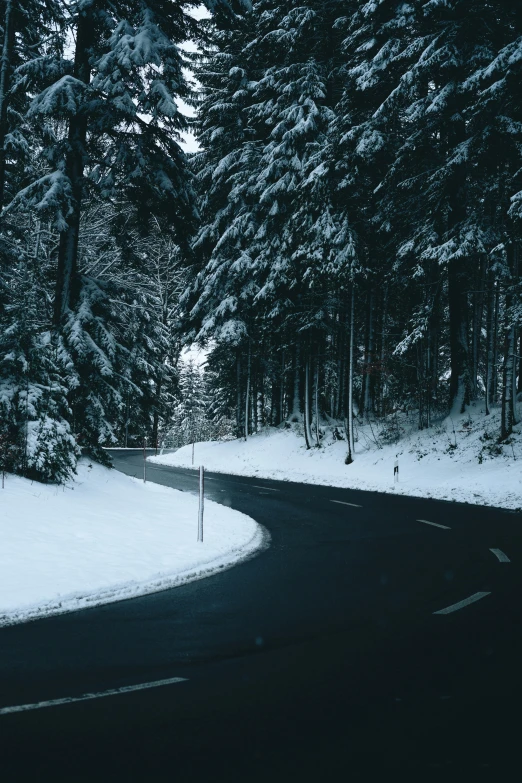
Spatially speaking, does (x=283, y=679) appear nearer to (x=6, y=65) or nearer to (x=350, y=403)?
(x=6, y=65)

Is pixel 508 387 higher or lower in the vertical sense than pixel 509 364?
lower

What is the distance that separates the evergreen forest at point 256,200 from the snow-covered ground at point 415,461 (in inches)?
37.3

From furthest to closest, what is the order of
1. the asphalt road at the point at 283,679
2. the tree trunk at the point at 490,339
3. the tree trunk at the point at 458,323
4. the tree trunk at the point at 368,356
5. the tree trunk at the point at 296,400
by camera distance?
the tree trunk at the point at 296,400 → the tree trunk at the point at 368,356 → the tree trunk at the point at 490,339 → the tree trunk at the point at 458,323 → the asphalt road at the point at 283,679

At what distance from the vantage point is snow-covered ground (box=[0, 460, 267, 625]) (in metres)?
7.74

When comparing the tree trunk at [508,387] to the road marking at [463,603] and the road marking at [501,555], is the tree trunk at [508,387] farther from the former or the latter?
the road marking at [463,603]

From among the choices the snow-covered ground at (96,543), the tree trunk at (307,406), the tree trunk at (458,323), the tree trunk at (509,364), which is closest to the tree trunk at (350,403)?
the tree trunk at (307,406)

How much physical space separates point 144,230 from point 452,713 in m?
15.4

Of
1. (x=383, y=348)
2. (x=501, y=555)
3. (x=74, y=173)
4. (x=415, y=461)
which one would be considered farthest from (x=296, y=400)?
(x=501, y=555)

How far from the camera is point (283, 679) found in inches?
195

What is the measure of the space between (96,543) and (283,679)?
599cm

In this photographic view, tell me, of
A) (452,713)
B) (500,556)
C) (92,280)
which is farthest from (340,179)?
(452,713)

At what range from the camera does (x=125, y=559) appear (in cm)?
945

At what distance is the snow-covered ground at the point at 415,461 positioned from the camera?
66.3ft

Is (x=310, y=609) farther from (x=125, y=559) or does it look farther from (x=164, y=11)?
(x=164, y=11)
